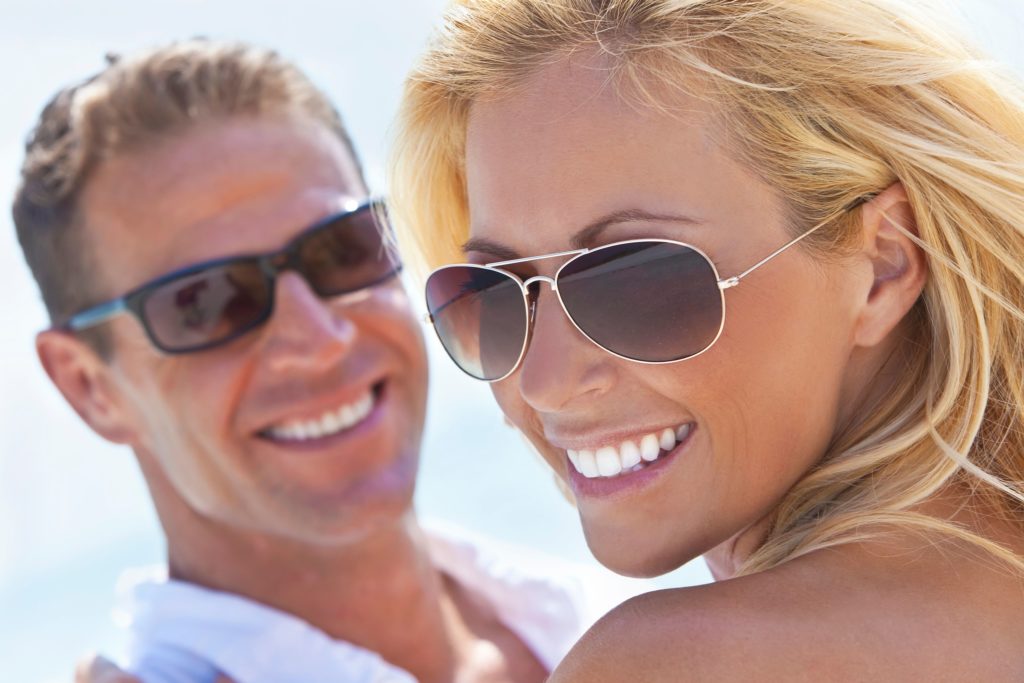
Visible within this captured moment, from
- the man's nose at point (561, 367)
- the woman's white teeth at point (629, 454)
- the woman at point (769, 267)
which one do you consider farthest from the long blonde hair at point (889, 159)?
the man's nose at point (561, 367)

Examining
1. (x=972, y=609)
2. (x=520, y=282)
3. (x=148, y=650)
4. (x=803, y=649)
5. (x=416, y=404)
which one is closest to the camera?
(x=803, y=649)

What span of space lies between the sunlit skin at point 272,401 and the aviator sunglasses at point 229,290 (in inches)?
1.3

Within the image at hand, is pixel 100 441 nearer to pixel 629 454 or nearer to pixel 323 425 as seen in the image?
pixel 323 425

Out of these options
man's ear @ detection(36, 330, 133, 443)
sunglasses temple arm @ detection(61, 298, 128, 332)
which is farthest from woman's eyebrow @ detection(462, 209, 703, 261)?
man's ear @ detection(36, 330, 133, 443)

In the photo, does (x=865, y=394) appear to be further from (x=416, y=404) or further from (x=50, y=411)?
(x=50, y=411)

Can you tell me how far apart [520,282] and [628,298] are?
183 millimetres

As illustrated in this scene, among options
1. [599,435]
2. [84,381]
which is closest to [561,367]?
[599,435]

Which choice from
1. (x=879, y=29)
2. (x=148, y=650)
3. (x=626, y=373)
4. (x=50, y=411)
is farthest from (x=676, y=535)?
(x=50, y=411)

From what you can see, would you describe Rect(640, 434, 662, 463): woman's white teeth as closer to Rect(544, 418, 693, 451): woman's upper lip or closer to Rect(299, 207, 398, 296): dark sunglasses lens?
Rect(544, 418, 693, 451): woman's upper lip

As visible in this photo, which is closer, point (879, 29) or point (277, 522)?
point (879, 29)

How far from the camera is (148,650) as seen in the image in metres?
2.90

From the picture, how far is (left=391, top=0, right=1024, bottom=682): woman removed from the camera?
1.62m

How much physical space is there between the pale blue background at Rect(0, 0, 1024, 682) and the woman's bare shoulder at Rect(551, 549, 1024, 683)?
420 cm

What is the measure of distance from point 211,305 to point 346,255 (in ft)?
1.20
